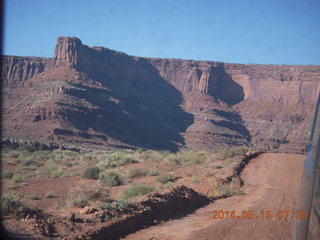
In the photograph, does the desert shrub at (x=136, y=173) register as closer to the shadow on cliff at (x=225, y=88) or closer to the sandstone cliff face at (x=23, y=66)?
the sandstone cliff face at (x=23, y=66)

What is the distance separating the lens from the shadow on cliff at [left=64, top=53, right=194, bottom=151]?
67250 millimetres

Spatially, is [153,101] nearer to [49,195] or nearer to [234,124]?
[234,124]

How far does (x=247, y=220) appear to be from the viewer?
368 inches

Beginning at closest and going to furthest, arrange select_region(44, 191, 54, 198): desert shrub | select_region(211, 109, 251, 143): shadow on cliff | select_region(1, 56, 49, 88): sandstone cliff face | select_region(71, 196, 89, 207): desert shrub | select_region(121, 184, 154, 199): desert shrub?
1. select_region(71, 196, 89, 207): desert shrub
2. select_region(121, 184, 154, 199): desert shrub
3. select_region(44, 191, 54, 198): desert shrub
4. select_region(211, 109, 251, 143): shadow on cliff
5. select_region(1, 56, 49, 88): sandstone cliff face

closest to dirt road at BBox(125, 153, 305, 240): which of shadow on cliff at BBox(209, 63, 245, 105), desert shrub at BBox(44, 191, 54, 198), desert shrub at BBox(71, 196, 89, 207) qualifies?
desert shrub at BBox(71, 196, 89, 207)

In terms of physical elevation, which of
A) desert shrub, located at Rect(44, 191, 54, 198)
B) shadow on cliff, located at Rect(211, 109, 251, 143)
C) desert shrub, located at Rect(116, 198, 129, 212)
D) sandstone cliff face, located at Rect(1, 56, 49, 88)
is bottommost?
desert shrub, located at Rect(44, 191, 54, 198)

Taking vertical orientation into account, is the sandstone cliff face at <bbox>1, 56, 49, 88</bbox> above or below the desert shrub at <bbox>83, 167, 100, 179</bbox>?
above

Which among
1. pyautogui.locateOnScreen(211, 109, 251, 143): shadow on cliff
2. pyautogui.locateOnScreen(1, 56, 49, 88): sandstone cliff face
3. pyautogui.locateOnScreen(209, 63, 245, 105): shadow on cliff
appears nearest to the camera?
pyautogui.locateOnScreen(211, 109, 251, 143): shadow on cliff

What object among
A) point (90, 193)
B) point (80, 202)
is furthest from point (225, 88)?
point (80, 202)

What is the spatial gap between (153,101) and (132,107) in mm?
10823

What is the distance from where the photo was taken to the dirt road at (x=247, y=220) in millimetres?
7996

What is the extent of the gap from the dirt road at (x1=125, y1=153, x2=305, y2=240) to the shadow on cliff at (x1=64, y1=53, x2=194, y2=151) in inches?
1963

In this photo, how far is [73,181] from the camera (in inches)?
816

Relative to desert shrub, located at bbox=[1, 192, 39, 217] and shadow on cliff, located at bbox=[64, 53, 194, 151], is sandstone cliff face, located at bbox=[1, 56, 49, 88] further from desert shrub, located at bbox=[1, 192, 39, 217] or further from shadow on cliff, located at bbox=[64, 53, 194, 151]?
desert shrub, located at bbox=[1, 192, 39, 217]
